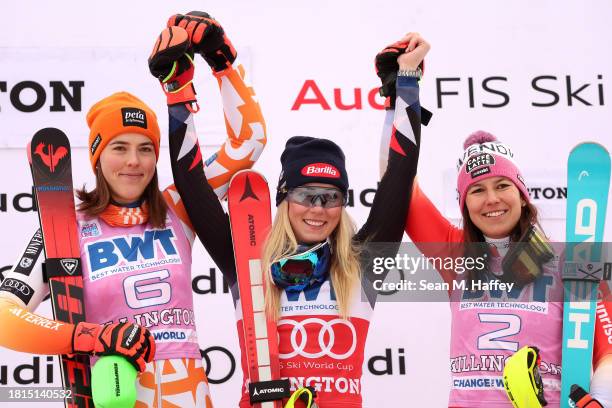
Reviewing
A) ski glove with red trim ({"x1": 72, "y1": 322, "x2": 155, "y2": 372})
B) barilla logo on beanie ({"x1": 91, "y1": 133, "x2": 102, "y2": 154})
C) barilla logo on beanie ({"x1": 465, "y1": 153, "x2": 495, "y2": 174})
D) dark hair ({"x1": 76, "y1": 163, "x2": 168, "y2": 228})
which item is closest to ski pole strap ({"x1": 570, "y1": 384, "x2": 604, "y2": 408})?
barilla logo on beanie ({"x1": 465, "y1": 153, "x2": 495, "y2": 174})

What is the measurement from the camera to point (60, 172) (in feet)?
10.2

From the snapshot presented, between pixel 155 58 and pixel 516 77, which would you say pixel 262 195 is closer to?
pixel 155 58

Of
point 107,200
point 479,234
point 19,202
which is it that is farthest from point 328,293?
point 19,202

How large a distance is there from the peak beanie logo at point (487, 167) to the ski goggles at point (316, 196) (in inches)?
16.5

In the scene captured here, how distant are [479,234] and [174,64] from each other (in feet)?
3.61

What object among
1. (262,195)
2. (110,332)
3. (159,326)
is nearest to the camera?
(110,332)

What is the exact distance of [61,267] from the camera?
291 cm

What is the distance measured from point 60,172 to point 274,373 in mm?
937

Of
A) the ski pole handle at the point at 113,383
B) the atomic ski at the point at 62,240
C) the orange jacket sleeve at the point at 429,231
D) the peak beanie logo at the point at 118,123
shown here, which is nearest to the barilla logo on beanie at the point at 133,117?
the peak beanie logo at the point at 118,123

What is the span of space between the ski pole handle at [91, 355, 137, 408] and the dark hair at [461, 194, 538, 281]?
3.60ft

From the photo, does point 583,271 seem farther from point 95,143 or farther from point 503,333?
point 95,143

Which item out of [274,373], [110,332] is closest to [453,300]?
[274,373]

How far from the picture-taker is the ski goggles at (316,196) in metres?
3.01

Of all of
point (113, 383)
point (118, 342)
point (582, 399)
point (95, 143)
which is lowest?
point (582, 399)
